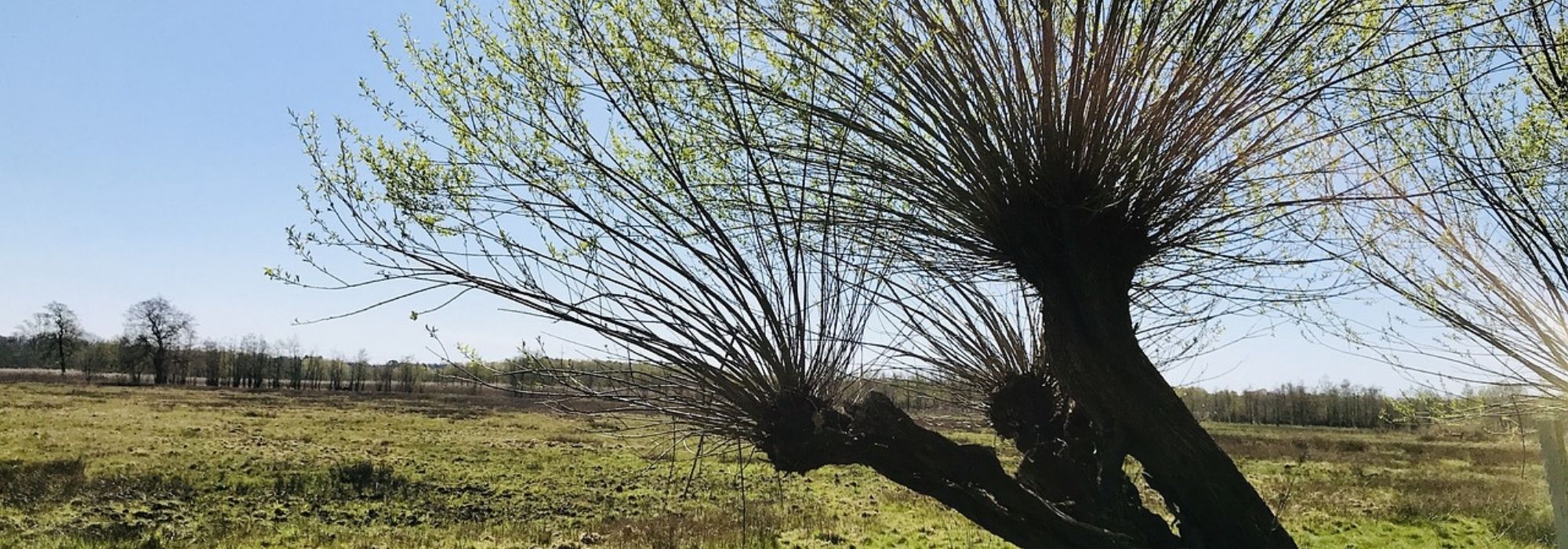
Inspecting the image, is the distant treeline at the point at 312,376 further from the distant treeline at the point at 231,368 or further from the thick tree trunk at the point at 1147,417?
the thick tree trunk at the point at 1147,417

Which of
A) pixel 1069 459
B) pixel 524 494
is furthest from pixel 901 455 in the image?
pixel 524 494

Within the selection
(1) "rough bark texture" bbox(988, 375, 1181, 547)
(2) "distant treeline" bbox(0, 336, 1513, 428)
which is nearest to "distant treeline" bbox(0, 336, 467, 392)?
(2) "distant treeline" bbox(0, 336, 1513, 428)

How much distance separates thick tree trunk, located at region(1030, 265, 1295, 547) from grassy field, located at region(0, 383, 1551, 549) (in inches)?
73.9

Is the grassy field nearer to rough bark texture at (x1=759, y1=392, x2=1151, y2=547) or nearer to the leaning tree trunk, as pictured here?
rough bark texture at (x1=759, y1=392, x2=1151, y2=547)

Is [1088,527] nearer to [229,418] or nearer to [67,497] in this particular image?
[67,497]

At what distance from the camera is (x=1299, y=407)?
6234 cm

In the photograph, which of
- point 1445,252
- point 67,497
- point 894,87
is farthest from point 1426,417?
point 67,497

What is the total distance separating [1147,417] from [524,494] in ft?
61.0

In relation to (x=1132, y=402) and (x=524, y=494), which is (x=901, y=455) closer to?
(x=1132, y=402)

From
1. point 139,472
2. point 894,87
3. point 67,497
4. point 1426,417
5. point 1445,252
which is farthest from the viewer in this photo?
point 139,472

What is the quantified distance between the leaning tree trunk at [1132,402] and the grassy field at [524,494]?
1869 millimetres

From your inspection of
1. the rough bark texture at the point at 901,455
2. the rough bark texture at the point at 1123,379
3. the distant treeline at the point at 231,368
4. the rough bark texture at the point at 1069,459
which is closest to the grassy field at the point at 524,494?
the rough bark texture at the point at 901,455

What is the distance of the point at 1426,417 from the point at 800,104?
273 inches

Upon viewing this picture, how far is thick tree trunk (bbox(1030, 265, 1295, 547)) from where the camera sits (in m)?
3.60
